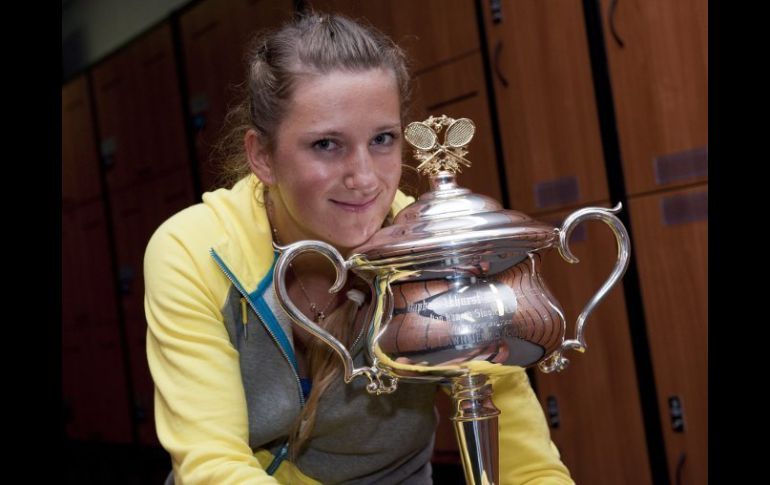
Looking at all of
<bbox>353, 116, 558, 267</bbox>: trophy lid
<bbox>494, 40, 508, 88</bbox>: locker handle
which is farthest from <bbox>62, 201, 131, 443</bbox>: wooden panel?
<bbox>353, 116, 558, 267</bbox>: trophy lid

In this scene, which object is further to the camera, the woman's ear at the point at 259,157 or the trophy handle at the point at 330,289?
the woman's ear at the point at 259,157

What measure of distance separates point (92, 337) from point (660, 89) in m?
4.12

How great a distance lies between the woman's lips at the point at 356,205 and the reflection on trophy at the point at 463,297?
0.11 metres

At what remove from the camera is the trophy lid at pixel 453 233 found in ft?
2.47

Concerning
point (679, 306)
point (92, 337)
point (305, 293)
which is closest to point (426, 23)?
point (679, 306)

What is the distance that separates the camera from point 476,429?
0.83 m

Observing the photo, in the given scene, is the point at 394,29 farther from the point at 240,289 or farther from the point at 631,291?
the point at 240,289

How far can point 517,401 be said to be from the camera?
41.8 inches

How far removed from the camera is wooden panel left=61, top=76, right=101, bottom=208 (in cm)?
532

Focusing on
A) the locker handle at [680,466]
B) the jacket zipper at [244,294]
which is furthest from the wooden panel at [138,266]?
the jacket zipper at [244,294]

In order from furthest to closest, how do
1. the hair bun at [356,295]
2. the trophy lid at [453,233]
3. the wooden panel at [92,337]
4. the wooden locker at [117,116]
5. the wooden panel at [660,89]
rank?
the wooden panel at [92,337] < the wooden locker at [117,116] < the wooden panel at [660,89] < the hair bun at [356,295] < the trophy lid at [453,233]

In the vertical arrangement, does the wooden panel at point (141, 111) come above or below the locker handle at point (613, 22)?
above

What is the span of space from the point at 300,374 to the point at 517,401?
27 cm

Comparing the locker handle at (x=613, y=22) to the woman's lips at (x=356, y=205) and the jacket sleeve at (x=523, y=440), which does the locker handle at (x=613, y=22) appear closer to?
the jacket sleeve at (x=523, y=440)
